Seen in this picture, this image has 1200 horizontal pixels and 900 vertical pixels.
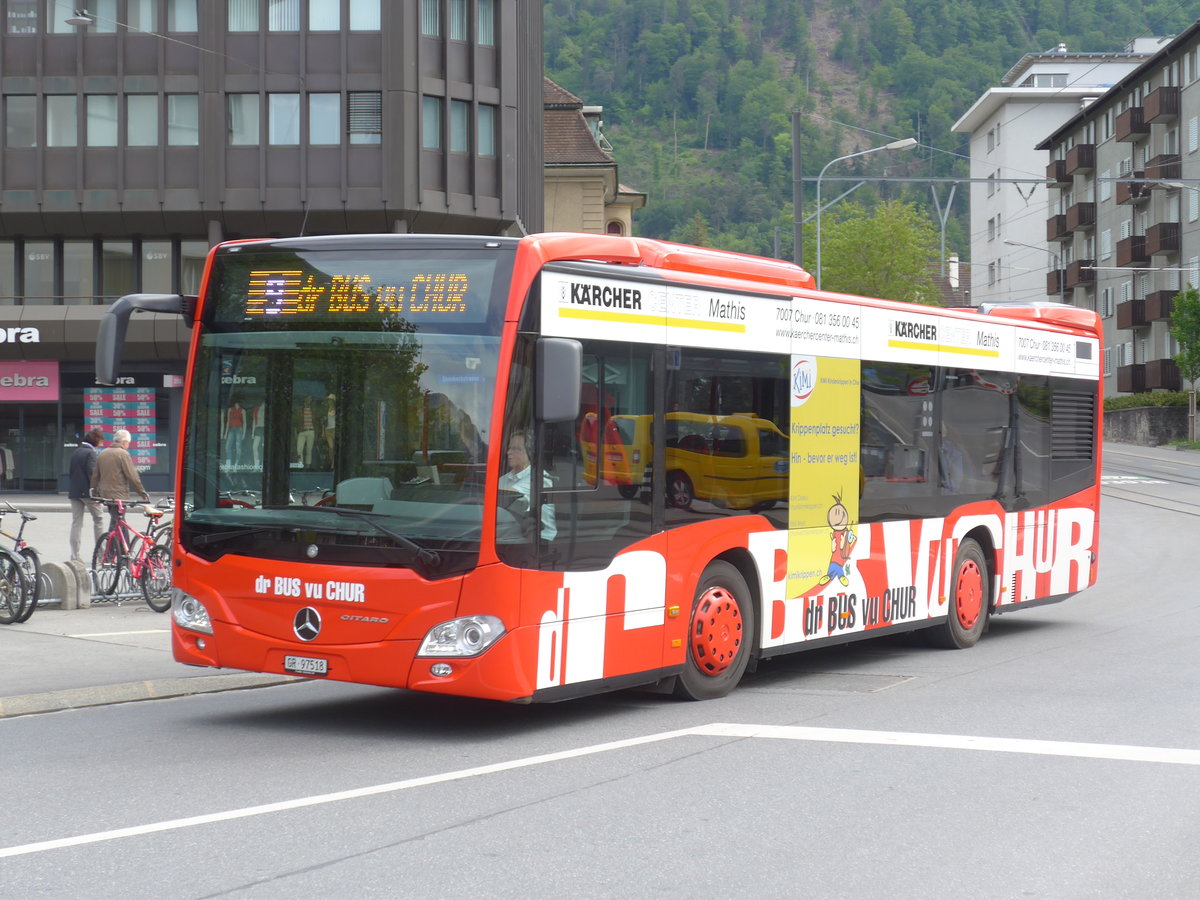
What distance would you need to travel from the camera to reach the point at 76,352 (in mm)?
39000

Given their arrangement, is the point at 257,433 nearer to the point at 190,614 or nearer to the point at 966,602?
the point at 190,614

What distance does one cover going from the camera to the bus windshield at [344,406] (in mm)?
8164

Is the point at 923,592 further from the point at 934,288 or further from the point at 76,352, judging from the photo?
the point at 934,288

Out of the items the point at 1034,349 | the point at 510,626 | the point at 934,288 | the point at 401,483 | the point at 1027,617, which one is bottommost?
the point at 1027,617

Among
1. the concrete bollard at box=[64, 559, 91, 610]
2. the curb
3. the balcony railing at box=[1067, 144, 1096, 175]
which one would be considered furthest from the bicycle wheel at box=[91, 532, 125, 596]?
the balcony railing at box=[1067, 144, 1096, 175]

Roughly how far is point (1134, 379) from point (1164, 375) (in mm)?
3381

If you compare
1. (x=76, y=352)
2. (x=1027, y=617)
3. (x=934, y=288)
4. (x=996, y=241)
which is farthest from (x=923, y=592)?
(x=996, y=241)

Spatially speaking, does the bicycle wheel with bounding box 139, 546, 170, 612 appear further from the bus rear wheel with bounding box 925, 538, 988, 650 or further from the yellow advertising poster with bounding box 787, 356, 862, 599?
the bus rear wheel with bounding box 925, 538, 988, 650

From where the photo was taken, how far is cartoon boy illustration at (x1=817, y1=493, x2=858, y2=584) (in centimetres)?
1094

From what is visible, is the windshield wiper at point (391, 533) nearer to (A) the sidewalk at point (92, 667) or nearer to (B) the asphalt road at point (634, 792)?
(B) the asphalt road at point (634, 792)

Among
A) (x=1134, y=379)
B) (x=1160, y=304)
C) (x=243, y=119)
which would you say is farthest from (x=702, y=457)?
(x=1134, y=379)

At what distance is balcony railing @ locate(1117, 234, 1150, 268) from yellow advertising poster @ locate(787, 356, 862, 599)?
2505 inches

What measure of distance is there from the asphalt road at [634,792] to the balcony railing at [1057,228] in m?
76.9

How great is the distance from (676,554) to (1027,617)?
26.0ft
